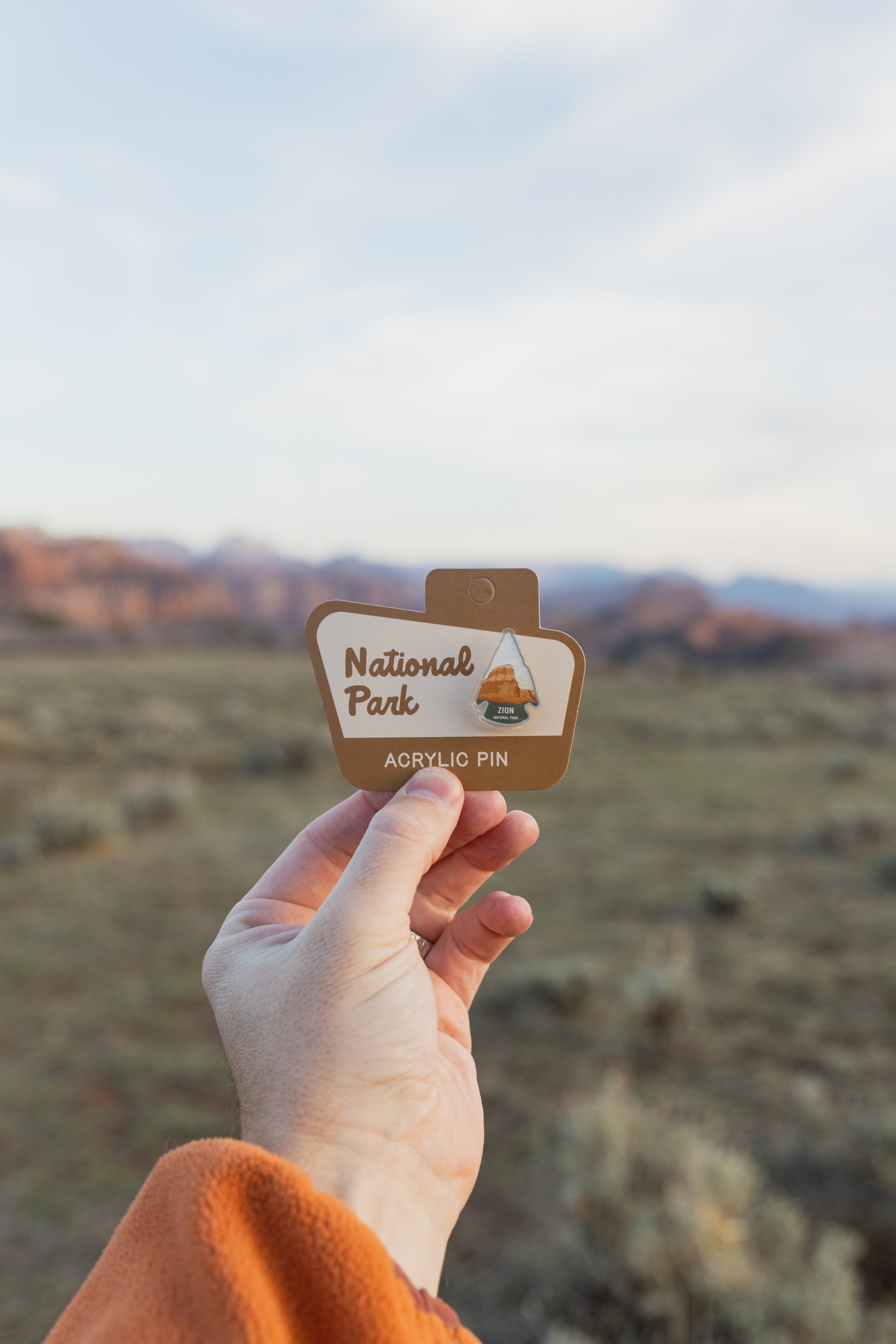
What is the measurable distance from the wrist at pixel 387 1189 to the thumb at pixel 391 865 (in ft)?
0.99

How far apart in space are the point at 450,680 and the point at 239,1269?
1010mm

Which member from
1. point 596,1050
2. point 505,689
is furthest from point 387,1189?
point 596,1050

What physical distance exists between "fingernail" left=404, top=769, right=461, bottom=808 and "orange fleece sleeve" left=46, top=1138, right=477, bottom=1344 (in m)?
0.67

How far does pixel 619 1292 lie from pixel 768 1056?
192 centimetres

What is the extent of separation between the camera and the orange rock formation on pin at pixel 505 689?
63.7 inches

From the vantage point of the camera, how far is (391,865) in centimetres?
132

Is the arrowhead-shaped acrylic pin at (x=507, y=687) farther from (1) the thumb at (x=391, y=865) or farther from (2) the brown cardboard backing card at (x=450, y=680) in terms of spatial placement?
(1) the thumb at (x=391, y=865)

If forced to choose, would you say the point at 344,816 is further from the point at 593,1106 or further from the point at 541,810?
the point at 541,810

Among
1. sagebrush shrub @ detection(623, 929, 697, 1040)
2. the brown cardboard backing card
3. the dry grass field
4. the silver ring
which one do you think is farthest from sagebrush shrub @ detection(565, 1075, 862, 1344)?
the brown cardboard backing card

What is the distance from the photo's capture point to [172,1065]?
4195mm

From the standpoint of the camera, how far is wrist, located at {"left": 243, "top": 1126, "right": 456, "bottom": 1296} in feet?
3.71

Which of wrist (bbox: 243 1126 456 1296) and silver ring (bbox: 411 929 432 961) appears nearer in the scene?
wrist (bbox: 243 1126 456 1296)

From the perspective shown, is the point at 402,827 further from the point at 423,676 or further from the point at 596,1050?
the point at 596,1050

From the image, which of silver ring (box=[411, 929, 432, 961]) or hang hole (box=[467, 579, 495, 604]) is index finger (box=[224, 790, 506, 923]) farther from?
hang hole (box=[467, 579, 495, 604])
